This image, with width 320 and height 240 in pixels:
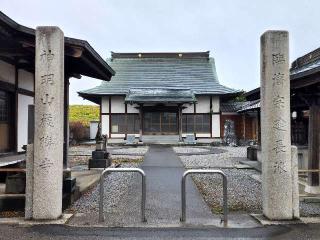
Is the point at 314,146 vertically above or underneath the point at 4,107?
underneath

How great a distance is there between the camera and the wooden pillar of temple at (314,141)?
7484mm

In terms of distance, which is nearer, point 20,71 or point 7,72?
point 7,72

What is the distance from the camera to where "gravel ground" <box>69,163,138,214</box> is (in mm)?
6605

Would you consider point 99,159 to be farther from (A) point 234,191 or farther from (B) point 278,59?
(B) point 278,59

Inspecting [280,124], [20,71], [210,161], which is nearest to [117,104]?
[210,161]

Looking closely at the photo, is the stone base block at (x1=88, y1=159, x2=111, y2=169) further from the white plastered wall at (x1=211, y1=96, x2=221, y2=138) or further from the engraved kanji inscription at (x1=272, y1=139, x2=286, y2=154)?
the white plastered wall at (x1=211, y1=96, x2=221, y2=138)

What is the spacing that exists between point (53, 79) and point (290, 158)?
4.09 m

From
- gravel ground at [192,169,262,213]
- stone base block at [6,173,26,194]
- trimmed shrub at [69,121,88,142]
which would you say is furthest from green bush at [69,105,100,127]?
stone base block at [6,173,26,194]

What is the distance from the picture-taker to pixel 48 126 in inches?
213

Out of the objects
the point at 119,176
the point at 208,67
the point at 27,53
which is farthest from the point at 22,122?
the point at 208,67

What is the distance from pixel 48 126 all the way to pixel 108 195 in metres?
3.05

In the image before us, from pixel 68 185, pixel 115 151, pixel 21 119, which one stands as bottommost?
pixel 115 151

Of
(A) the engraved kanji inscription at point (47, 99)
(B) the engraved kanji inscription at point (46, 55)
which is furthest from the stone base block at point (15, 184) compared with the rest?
(B) the engraved kanji inscription at point (46, 55)

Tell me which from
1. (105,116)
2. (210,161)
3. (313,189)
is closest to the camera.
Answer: (313,189)
